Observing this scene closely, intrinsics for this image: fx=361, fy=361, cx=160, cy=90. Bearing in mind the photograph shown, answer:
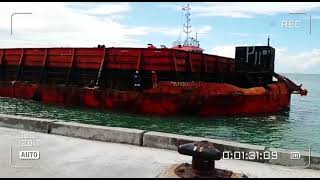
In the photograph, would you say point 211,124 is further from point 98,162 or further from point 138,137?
point 98,162

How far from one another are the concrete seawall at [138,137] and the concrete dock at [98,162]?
4.3 inches

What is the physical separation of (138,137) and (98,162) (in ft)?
3.68

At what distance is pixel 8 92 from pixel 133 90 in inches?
330

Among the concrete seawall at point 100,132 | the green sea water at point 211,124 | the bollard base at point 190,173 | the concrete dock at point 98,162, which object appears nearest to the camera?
the bollard base at point 190,173

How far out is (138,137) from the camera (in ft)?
18.7

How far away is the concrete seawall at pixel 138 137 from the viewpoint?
16.0 feet

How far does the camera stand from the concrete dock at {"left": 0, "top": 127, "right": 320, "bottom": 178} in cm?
429

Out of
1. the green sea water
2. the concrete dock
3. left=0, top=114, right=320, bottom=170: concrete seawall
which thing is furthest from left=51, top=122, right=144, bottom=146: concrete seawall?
the green sea water

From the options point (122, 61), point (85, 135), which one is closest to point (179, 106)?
point (122, 61)

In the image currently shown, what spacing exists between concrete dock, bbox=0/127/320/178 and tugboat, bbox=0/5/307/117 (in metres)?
10.1

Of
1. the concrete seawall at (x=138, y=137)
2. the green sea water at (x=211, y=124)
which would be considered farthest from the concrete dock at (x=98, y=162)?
the green sea water at (x=211, y=124)

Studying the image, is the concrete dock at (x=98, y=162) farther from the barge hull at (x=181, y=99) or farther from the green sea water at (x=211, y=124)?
the barge hull at (x=181, y=99)

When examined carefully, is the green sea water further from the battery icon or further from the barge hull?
the battery icon

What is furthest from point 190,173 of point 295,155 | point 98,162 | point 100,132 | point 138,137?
point 100,132
